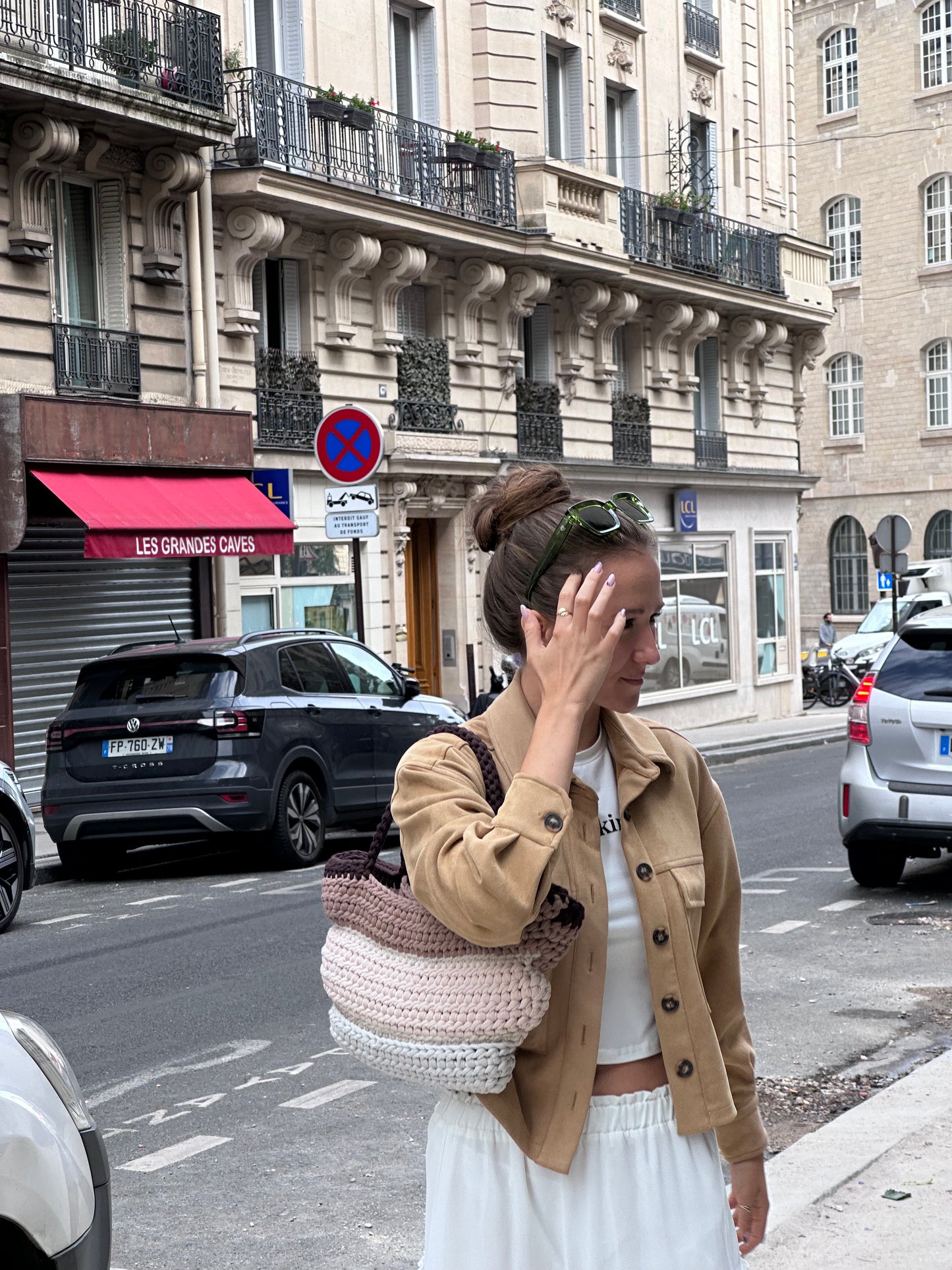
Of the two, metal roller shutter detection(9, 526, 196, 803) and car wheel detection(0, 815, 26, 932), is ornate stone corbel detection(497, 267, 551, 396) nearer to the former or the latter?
metal roller shutter detection(9, 526, 196, 803)

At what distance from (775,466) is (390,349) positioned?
12.4 m

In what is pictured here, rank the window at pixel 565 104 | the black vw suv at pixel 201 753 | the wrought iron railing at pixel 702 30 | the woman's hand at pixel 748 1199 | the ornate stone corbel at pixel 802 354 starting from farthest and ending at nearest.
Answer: the ornate stone corbel at pixel 802 354
the wrought iron railing at pixel 702 30
the window at pixel 565 104
the black vw suv at pixel 201 753
the woman's hand at pixel 748 1199

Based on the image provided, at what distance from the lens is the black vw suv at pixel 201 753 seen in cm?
1221

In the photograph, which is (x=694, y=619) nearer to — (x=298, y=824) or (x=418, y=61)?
(x=418, y=61)

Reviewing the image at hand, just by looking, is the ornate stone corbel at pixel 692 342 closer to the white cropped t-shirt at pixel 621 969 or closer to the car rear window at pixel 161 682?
the car rear window at pixel 161 682

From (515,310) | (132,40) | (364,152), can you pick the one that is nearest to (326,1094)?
(132,40)

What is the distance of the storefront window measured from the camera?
28.4 metres

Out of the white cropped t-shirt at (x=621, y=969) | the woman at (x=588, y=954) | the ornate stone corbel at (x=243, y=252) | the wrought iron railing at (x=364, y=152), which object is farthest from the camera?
the wrought iron railing at (x=364, y=152)

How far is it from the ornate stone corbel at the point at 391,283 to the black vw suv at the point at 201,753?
31.6ft

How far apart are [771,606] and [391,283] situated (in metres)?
13.0

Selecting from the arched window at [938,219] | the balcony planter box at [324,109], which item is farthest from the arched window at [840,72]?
the balcony planter box at [324,109]

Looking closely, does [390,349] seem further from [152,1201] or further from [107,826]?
[152,1201]

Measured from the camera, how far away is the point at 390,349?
72.9ft

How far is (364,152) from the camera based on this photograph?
21.3 m
